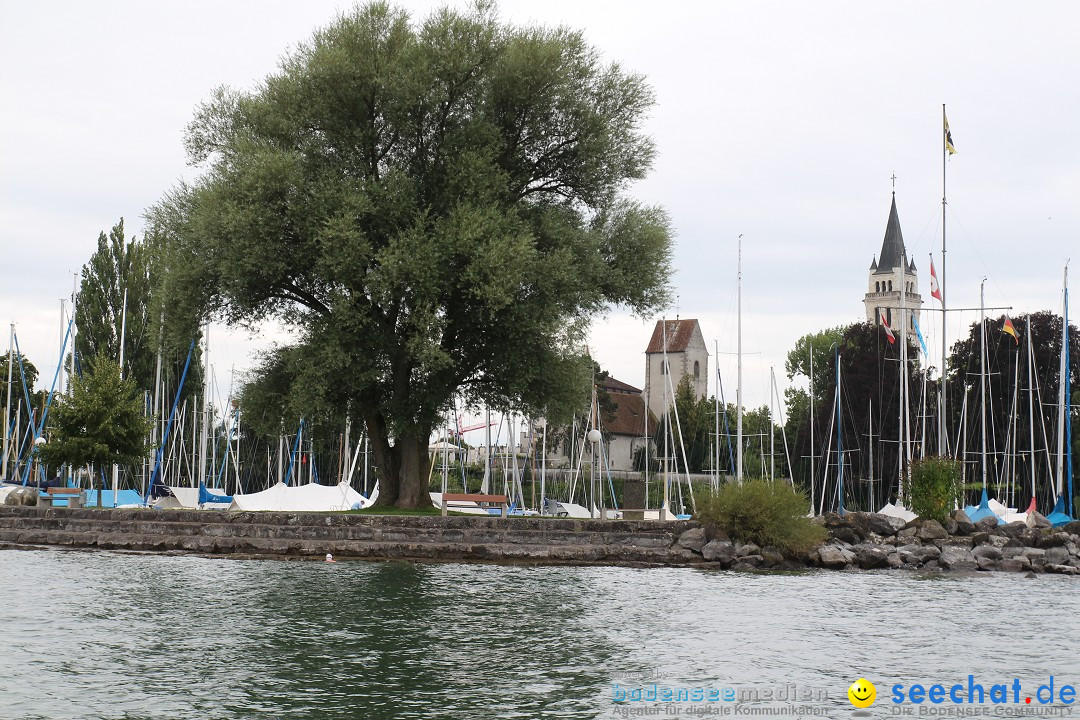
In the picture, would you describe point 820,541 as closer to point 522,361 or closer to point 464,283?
point 522,361

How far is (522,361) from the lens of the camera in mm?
33156

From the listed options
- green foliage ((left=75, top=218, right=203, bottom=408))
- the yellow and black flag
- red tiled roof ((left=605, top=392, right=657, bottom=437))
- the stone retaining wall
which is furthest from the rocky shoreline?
red tiled roof ((left=605, top=392, right=657, bottom=437))

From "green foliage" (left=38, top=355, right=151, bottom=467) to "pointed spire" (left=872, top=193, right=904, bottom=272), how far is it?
120m

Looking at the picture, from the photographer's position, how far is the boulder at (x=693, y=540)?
31.0 meters

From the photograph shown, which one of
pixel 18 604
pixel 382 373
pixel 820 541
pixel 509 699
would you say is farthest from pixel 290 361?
pixel 509 699

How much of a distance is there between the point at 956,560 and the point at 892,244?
12224cm

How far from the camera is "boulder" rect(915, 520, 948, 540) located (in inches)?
1467

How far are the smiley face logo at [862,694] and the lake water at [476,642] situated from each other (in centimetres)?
15

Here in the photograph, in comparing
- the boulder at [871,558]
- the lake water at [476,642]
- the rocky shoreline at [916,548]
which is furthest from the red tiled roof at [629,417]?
the lake water at [476,642]

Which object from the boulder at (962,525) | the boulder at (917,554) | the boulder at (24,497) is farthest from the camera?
the boulder at (962,525)

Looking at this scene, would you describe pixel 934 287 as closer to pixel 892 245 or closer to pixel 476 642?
pixel 476 642

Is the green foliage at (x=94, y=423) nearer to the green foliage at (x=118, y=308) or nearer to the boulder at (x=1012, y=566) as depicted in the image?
the green foliage at (x=118, y=308)

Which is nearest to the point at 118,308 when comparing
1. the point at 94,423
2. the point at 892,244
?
the point at 94,423

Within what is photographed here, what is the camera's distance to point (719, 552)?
101 ft
